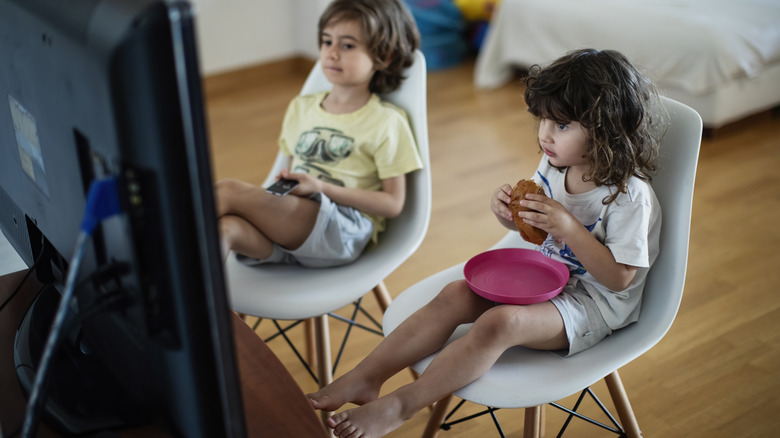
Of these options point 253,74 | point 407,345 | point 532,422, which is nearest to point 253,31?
point 253,74

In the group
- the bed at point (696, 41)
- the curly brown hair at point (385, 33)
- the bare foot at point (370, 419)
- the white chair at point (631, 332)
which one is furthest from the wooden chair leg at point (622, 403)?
the bed at point (696, 41)

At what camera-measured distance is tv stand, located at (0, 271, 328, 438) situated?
79 centimetres

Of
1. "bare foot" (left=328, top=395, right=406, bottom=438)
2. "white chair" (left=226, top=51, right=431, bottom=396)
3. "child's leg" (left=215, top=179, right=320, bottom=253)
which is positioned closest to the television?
"bare foot" (left=328, top=395, right=406, bottom=438)

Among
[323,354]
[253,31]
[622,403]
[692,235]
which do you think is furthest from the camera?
[253,31]

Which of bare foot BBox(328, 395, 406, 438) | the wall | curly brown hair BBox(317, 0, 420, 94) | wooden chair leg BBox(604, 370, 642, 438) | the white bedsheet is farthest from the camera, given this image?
the wall

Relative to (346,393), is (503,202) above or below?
above

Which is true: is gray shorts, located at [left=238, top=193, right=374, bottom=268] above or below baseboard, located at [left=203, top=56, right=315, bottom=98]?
above

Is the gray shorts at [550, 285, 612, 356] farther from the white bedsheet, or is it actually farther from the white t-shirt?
the white bedsheet

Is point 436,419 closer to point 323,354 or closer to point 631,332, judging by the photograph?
point 323,354

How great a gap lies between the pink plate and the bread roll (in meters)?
0.07

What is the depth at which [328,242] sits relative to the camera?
149cm

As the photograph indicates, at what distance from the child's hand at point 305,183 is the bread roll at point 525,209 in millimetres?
417

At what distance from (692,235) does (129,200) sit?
2.10 m

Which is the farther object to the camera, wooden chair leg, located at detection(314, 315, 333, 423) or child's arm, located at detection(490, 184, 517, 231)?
wooden chair leg, located at detection(314, 315, 333, 423)
